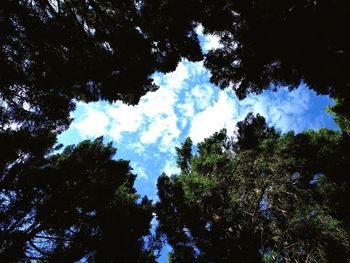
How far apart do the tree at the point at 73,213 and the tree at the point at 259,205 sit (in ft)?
4.14

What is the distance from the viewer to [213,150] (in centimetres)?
1316

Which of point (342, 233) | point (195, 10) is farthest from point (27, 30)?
point (342, 233)

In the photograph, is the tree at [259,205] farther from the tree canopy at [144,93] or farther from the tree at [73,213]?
the tree at [73,213]

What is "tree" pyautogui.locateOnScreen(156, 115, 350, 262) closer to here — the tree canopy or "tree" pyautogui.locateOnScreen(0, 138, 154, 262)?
the tree canopy

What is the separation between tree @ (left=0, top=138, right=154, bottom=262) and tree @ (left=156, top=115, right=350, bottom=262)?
1.26 metres

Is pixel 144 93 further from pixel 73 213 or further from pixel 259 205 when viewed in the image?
pixel 73 213

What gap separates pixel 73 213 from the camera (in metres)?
9.90

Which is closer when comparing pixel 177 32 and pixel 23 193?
pixel 177 32

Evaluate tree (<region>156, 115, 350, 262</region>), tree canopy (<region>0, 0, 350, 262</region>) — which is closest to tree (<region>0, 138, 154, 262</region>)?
tree canopy (<region>0, 0, 350, 262</region>)

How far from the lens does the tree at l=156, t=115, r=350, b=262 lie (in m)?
6.34

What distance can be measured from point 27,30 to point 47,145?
5.60m

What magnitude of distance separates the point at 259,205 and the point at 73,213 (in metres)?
6.83

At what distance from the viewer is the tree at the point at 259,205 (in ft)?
20.8

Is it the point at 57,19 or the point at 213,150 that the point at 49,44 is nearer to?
the point at 57,19
